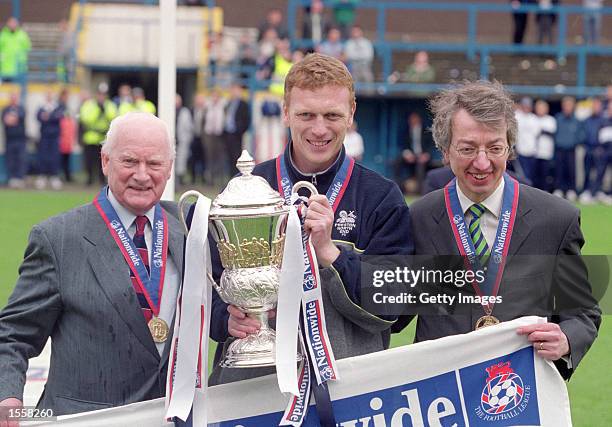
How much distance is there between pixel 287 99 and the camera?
4098 millimetres

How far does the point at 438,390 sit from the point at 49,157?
20.5 m

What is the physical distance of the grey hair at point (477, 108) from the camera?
4.02m

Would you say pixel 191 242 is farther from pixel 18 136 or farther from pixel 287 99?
pixel 18 136

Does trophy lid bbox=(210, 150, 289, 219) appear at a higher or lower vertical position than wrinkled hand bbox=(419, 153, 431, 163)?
higher

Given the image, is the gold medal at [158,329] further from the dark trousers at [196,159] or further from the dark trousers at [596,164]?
the dark trousers at [196,159]

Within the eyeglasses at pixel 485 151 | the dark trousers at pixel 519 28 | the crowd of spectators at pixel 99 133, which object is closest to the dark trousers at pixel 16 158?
the crowd of spectators at pixel 99 133

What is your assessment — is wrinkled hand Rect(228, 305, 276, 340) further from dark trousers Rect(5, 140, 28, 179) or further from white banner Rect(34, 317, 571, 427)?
dark trousers Rect(5, 140, 28, 179)

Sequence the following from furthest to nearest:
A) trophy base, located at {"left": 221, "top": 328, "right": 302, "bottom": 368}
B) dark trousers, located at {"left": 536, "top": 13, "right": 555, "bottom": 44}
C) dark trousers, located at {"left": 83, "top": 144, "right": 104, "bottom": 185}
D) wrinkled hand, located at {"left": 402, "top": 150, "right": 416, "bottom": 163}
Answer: dark trousers, located at {"left": 536, "top": 13, "right": 555, "bottom": 44}
dark trousers, located at {"left": 83, "top": 144, "right": 104, "bottom": 185}
wrinkled hand, located at {"left": 402, "top": 150, "right": 416, "bottom": 163}
trophy base, located at {"left": 221, "top": 328, "right": 302, "bottom": 368}

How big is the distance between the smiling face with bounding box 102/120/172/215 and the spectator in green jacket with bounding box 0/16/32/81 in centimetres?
2212

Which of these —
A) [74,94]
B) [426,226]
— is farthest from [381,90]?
[426,226]

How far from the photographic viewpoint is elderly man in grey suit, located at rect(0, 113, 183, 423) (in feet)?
13.0

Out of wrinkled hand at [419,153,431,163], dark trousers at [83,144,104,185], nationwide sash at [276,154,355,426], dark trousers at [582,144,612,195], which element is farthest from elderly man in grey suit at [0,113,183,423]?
dark trousers at [83,144,104,185]

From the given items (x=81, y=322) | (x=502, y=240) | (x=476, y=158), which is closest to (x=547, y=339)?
(x=502, y=240)

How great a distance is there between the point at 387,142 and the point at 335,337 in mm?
20571
